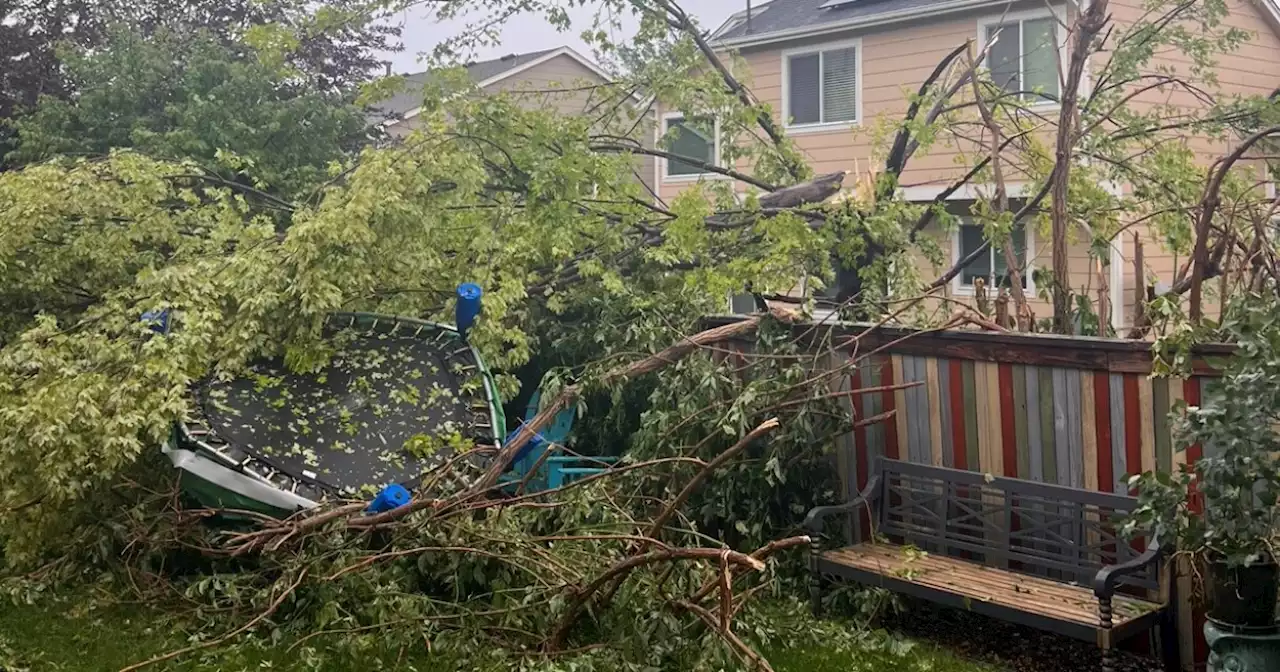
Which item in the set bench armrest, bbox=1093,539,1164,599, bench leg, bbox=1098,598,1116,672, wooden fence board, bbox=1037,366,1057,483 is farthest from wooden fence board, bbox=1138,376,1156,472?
bench leg, bbox=1098,598,1116,672

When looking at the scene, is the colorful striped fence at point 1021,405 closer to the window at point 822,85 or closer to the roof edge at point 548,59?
the window at point 822,85

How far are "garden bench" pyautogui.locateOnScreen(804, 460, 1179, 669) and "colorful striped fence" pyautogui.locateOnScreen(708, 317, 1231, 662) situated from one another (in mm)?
205

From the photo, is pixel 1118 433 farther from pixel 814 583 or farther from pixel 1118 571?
pixel 814 583

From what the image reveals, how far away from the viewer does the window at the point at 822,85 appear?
14484mm

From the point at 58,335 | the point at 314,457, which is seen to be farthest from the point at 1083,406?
the point at 58,335

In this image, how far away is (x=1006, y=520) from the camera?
17.3 feet

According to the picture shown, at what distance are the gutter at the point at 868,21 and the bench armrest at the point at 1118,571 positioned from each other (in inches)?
353

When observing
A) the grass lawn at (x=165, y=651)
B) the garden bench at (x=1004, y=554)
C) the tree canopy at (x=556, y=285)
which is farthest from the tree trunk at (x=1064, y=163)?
the grass lawn at (x=165, y=651)

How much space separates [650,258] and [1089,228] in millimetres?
3290

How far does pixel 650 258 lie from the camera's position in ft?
26.2

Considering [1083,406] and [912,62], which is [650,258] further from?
[912,62]

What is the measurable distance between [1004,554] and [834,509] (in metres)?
0.87

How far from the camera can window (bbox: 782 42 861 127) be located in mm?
14484

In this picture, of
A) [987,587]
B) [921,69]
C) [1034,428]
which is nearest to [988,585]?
[987,587]
